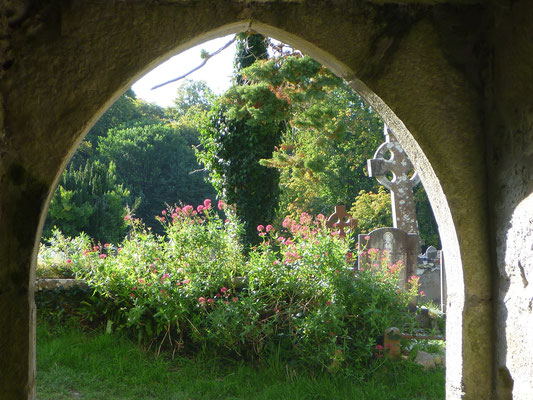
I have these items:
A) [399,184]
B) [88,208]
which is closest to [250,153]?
[399,184]

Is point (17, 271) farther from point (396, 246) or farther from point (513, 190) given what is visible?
point (396, 246)

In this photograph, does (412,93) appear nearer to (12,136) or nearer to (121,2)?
(121,2)

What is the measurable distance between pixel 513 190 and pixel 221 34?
1164 millimetres

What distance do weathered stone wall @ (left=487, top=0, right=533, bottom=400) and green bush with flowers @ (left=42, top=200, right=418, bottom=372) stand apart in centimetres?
278

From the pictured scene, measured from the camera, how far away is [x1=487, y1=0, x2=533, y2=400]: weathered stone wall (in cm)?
156

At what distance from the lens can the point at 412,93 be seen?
1.75 meters

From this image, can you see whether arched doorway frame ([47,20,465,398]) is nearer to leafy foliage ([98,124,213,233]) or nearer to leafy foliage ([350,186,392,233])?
leafy foliage ([350,186,392,233])

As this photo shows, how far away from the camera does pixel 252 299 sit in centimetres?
469

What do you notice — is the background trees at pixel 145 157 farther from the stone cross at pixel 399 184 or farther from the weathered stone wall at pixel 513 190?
the weathered stone wall at pixel 513 190

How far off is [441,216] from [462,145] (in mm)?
278

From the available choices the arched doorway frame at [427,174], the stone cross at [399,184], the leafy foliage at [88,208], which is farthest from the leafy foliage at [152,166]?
the arched doorway frame at [427,174]

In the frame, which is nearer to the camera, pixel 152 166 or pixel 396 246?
pixel 396 246

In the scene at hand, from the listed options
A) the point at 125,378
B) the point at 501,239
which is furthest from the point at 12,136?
the point at 125,378

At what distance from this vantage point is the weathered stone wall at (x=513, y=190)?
1561mm
